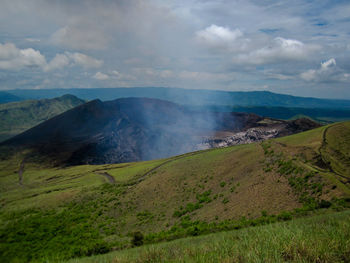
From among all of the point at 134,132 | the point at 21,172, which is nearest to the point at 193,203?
the point at 21,172

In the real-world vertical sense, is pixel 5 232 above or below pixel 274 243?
below

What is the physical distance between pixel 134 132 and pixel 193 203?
111 meters

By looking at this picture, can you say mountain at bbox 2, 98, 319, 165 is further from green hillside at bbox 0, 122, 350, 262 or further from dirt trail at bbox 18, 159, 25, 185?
green hillside at bbox 0, 122, 350, 262

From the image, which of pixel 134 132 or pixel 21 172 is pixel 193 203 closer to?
pixel 21 172

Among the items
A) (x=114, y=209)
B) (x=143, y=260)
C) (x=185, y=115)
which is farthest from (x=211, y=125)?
(x=143, y=260)

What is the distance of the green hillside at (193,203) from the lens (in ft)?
54.9

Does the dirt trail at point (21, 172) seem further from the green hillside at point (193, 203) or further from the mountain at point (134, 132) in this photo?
the green hillside at point (193, 203)

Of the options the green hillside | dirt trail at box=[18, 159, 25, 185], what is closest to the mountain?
dirt trail at box=[18, 159, 25, 185]

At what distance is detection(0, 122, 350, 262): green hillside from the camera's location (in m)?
16.7

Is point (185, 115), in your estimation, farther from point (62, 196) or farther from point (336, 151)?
point (336, 151)

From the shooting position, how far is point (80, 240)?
22.9 m

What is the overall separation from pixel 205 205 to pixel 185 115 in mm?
142736

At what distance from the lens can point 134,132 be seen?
133m

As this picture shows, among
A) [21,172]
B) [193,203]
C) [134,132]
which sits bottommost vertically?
[21,172]
